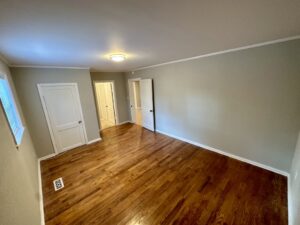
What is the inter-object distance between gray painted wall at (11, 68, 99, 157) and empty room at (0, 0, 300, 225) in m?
0.02

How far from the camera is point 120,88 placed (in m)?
5.65

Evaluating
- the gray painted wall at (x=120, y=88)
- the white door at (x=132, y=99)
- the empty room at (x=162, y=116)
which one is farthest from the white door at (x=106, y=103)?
the empty room at (x=162, y=116)

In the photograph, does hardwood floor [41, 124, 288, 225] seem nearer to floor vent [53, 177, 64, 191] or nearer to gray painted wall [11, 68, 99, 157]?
floor vent [53, 177, 64, 191]

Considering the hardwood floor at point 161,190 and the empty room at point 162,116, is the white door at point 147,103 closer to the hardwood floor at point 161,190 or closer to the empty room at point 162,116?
the empty room at point 162,116

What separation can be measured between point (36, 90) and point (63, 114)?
81 cm

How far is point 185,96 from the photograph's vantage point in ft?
11.7

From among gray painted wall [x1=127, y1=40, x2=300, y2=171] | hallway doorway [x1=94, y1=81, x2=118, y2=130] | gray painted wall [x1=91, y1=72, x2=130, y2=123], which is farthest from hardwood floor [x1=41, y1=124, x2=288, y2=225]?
gray painted wall [x1=91, y1=72, x2=130, y2=123]

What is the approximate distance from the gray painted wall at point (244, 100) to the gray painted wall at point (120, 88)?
2.45m

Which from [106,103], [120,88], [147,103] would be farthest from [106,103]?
[147,103]

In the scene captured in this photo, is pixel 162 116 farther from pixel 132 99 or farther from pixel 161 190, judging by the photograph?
pixel 161 190

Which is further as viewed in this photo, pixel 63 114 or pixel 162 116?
pixel 162 116

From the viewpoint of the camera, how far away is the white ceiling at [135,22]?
3.19 feet

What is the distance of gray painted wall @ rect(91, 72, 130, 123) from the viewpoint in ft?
16.7

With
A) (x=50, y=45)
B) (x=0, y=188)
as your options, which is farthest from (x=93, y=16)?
(x=0, y=188)
